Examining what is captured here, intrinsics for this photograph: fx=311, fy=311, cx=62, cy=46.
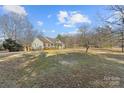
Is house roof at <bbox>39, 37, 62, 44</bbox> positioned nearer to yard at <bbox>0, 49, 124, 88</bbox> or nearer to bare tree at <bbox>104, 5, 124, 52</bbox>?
yard at <bbox>0, 49, 124, 88</bbox>

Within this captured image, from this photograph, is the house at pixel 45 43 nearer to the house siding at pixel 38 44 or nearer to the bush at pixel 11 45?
the house siding at pixel 38 44

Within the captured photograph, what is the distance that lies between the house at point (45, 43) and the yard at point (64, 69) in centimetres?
6

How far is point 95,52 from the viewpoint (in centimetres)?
374

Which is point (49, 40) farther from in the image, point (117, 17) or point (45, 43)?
point (117, 17)

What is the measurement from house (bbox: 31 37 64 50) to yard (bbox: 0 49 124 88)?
0.06 metres

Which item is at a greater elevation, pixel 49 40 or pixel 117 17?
pixel 117 17

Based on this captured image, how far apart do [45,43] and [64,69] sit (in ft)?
1.30

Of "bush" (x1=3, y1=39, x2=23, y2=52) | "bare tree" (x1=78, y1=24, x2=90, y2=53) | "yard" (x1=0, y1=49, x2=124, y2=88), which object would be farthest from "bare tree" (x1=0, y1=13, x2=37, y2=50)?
"bare tree" (x1=78, y1=24, x2=90, y2=53)

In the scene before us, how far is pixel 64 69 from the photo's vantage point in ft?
12.1

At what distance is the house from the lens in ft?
12.3

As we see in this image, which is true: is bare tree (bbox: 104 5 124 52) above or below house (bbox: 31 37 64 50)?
above

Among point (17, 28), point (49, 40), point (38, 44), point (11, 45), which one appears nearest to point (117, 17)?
point (49, 40)
